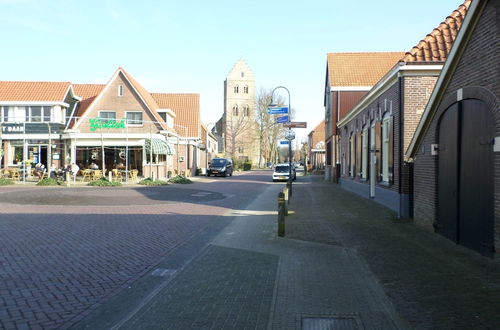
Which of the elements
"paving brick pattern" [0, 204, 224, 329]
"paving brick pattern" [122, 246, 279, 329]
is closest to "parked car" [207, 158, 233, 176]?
"paving brick pattern" [0, 204, 224, 329]

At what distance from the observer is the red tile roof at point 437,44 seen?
1281 cm

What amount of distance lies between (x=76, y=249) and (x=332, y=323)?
18.3 feet

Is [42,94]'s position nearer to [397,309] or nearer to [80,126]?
[80,126]

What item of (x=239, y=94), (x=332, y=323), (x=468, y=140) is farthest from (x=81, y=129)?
(x=239, y=94)

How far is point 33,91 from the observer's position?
3703 centimetres

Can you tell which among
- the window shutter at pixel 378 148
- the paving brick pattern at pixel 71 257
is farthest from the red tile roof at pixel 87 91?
the window shutter at pixel 378 148

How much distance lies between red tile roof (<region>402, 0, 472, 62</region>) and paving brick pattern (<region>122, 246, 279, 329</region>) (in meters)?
8.20

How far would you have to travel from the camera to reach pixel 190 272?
696cm

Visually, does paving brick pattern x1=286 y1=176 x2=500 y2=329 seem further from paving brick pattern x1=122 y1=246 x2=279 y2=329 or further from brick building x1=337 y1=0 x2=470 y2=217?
paving brick pattern x1=122 y1=246 x2=279 y2=329

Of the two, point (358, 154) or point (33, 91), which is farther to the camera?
point (33, 91)

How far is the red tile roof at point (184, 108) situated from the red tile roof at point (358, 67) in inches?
745

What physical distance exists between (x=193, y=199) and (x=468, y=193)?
13404 millimetres

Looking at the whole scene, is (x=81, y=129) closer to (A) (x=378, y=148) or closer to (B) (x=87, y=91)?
(B) (x=87, y=91)

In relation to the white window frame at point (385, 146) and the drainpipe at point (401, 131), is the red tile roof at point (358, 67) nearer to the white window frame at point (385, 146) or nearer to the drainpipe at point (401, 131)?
the white window frame at point (385, 146)
